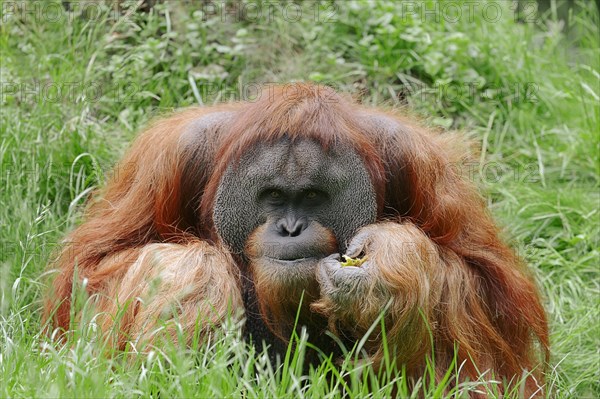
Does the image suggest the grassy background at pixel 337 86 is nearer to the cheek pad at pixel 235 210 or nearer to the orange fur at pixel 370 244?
the orange fur at pixel 370 244

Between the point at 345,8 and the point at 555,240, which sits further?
the point at 345,8

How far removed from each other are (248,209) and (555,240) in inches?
81.4

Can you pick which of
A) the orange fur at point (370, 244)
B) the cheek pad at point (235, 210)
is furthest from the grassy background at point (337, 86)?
the cheek pad at point (235, 210)

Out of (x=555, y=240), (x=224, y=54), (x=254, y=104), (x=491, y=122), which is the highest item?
(x=254, y=104)

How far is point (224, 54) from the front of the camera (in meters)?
5.73

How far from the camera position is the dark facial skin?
3547 mm

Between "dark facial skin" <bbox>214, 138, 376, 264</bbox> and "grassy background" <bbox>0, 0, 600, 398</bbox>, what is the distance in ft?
2.94

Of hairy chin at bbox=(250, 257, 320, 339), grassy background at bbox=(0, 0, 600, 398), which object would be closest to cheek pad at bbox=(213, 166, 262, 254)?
hairy chin at bbox=(250, 257, 320, 339)

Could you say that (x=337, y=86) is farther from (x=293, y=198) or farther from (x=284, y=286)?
(x=284, y=286)

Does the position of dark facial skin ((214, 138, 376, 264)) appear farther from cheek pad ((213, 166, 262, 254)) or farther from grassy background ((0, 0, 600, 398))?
grassy background ((0, 0, 600, 398))

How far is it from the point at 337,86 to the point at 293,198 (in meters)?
2.07

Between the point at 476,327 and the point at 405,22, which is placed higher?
the point at 405,22

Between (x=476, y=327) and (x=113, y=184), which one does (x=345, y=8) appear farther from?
(x=476, y=327)

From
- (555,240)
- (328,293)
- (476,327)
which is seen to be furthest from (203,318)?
(555,240)
